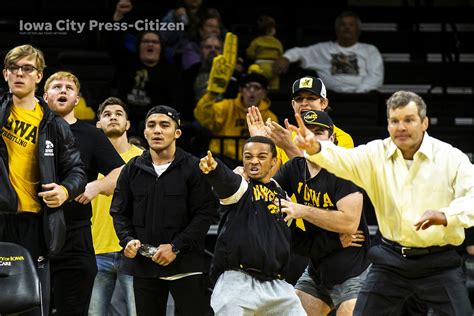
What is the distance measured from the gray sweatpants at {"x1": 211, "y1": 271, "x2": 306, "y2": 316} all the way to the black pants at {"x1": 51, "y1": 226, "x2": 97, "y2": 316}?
3.28 feet

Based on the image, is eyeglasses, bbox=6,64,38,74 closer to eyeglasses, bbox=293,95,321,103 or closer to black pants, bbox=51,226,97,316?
black pants, bbox=51,226,97,316

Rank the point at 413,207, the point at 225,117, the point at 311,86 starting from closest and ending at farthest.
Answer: the point at 413,207, the point at 311,86, the point at 225,117

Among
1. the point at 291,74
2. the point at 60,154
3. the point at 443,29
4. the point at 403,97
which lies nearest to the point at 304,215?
the point at 403,97

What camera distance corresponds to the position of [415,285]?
6.25 metres

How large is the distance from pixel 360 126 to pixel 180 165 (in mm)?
3812

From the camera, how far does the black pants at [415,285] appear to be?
619 centimetres

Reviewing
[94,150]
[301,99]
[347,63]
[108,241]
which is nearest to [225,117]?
[347,63]

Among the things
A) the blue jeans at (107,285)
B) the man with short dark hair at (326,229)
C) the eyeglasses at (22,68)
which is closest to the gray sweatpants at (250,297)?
the man with short dark hair at (326,229)

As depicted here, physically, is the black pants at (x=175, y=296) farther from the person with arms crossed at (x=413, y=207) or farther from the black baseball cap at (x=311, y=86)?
the black baseball cap at (x=311, y=86)

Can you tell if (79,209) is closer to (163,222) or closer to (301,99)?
(163,222)

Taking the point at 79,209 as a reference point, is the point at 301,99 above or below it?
above

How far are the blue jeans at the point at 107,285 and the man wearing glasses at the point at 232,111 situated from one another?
2.25 m

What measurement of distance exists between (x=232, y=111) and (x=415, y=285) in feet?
14.2

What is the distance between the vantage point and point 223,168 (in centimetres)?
642
